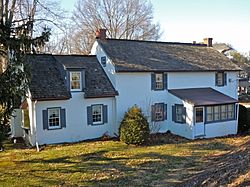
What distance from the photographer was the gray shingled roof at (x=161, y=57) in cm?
2416

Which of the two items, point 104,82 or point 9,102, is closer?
point 9,102

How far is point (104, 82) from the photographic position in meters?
23.1

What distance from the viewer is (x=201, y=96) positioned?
25219mm

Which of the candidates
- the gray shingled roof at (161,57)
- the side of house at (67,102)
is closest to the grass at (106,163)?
the side of house at (67,102)

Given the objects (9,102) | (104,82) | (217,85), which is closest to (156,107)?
(104,82)

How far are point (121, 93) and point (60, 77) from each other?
14.8 feet

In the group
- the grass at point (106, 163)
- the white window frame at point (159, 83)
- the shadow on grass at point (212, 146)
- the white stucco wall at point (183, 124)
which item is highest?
the white window frame at point (159, 83)

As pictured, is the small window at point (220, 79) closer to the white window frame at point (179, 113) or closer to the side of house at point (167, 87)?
the side of house at point (167, 87)

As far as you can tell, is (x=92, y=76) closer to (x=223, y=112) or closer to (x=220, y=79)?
(x=223, y=112)

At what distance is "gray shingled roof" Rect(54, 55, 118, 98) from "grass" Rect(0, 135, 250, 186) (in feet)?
11.9

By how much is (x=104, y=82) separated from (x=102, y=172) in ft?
33.2

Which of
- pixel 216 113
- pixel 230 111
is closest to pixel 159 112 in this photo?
pixel 216 113

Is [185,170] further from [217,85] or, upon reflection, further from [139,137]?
[217,85]

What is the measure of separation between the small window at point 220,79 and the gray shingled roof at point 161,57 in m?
0.55
